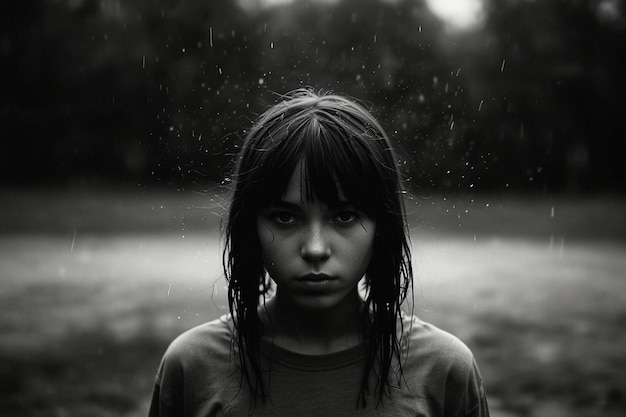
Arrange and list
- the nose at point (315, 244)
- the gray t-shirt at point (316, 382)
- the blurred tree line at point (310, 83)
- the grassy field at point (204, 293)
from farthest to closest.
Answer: the grassy field at point (204, 293) → the blurred tree line at point (310, 83) → the gray t-shirt at point (316, 382) → the nose at point (315, 244)

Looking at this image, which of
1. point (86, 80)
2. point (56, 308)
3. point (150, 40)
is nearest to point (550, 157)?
point (150, 40)

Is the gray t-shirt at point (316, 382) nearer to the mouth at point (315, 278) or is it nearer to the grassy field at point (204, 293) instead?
the mouth at point (315, 278)

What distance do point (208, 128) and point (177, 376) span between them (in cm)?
A: 74

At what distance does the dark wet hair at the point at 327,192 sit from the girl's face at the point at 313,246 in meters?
0.02

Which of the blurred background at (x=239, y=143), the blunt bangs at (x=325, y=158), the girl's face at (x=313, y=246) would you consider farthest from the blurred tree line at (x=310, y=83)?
the girl's face at (x=313, y=246)

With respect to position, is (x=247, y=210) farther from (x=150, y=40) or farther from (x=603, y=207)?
(x=603, y=207)

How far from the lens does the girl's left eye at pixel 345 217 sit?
1.35 meters

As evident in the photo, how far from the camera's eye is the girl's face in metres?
1.32

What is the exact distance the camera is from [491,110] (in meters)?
3.36

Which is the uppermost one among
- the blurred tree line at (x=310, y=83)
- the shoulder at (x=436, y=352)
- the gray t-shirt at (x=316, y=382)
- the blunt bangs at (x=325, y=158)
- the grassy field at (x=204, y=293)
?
the blurred tree line at (x=310, y=83)

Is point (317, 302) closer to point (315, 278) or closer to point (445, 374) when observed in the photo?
point (315, 278)

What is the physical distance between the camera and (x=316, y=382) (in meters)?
1.41

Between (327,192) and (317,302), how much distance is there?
21 cm

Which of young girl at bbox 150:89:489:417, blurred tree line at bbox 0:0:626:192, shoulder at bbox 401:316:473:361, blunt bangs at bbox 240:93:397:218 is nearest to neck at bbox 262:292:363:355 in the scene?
young girl at bbox 150:89:489:417
